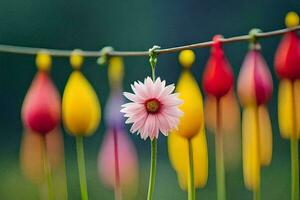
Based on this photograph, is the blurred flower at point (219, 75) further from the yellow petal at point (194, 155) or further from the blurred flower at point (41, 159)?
the blurred flower at point (41, 159)

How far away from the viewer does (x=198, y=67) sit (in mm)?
1315

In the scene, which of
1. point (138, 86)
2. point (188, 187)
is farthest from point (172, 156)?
point (138, 86)

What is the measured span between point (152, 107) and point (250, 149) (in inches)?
8.9

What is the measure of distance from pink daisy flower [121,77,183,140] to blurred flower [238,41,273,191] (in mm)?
153

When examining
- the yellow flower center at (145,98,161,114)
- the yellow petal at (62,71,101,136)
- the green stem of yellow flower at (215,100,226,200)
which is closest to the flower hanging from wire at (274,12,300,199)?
the green stem of yellow flower at (215,100,226,200)

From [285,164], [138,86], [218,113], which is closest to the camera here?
[138,86]

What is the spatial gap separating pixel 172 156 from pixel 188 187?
3.0 inches

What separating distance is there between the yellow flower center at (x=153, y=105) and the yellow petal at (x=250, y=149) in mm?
192

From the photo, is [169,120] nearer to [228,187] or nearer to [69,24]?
[228,187]

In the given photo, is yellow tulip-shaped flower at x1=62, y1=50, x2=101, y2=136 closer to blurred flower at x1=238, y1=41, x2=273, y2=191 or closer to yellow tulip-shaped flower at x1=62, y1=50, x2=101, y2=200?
yellow tulip-shaped flower at x1=62, y1=50, x2=101, y2=200

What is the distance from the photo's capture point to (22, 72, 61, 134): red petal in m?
1.17

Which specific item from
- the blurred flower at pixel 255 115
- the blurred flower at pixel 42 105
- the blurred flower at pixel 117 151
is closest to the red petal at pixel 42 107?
the blurred flower at pixel 42 105

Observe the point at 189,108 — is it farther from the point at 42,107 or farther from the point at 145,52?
the point at 42,107

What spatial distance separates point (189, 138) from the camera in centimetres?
112
